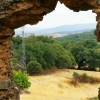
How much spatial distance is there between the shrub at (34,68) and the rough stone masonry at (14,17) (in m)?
28.7

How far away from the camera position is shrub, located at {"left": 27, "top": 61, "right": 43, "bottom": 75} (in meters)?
44.1

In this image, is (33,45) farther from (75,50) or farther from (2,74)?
(2,74)

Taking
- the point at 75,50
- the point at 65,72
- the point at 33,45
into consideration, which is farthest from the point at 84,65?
the point at 33,45

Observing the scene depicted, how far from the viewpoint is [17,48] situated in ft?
174

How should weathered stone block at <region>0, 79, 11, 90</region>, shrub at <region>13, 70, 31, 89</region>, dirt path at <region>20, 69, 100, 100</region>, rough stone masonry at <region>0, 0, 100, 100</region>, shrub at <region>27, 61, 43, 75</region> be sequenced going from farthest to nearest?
shrub at <region>27, 61, 43, 75</region>, dirt path at <region>20, 69, 100, 100</region>, shrub at <region>13, 70, 31, 89</region>, weathered stone block at <region>0, 79, 11, 90</region>, rough stone masonry at <region>0, 0, 100, 100</region>

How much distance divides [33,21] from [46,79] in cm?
2758

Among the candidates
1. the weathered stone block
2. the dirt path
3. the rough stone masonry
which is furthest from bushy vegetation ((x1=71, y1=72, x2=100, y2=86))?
the weathered stone block

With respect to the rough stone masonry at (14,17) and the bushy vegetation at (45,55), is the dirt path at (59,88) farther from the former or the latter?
the rough stone masonry at (14,17)

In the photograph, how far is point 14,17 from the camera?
14.3m

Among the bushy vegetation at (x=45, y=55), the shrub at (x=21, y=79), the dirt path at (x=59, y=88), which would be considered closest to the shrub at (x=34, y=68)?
the dirt path at (x=59, y=88)

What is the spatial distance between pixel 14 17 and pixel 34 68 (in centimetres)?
3057

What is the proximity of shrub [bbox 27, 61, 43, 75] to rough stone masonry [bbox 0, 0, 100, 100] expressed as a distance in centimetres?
2869

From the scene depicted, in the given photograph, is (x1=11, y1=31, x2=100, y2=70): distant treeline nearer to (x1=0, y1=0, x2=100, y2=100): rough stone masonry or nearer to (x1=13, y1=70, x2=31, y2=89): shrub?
(x1=13, y1=70, x2=31, y2=89): shrub

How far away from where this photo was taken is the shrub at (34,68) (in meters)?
44.1
